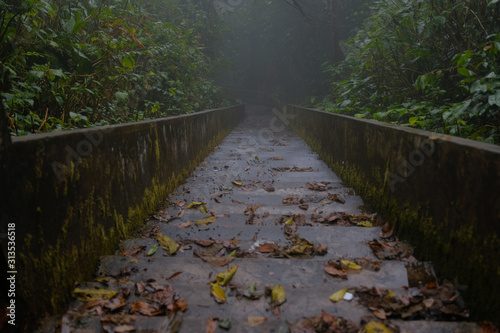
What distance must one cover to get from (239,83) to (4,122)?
3365cm

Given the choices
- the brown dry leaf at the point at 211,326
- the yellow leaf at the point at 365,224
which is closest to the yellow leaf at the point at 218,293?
the brown dry leaf at the point at 211,326

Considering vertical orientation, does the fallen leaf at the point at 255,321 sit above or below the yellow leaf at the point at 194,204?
below

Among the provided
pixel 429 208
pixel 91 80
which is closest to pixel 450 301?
pixel 429 208

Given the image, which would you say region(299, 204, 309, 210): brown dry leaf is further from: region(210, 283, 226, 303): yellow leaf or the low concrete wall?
region(210, 283, 226, 303): yellow leaf

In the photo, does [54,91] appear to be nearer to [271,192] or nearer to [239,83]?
[271,192]

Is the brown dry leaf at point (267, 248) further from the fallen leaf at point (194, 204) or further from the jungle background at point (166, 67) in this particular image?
the jungle background at point (166, 67)

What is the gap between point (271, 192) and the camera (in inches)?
155

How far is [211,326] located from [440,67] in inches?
184

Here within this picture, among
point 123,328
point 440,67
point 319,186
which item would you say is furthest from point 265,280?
point 440,67

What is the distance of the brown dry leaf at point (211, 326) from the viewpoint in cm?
144

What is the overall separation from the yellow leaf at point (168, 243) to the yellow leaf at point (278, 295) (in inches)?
33.7

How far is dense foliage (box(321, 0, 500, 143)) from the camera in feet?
9.91

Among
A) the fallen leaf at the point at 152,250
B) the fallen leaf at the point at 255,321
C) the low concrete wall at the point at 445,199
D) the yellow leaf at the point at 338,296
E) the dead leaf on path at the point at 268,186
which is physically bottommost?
the fallen leaf at the point at 255,321

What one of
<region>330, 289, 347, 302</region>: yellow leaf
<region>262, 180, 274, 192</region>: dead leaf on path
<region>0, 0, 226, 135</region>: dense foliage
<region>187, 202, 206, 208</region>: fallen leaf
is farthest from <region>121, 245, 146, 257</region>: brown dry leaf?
<region>262, 180, 274, 192</region>: dead leaf on path
